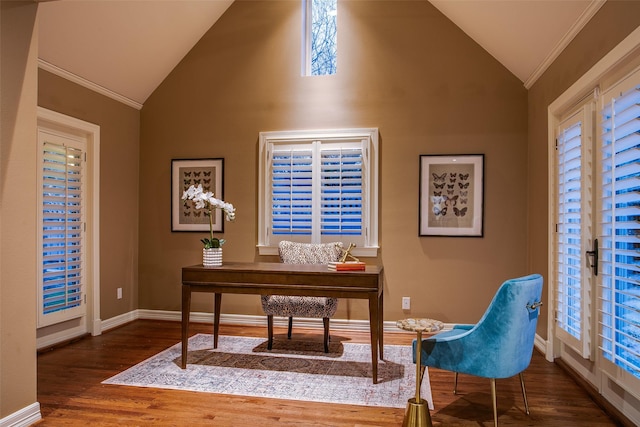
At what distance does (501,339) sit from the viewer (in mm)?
2312

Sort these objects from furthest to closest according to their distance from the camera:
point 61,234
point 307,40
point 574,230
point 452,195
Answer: point 307,40 < point 452,195 < point 61,234 < point 574,230

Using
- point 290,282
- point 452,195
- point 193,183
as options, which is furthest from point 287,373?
point 193,183

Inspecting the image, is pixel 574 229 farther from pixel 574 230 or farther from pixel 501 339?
pixel 501 339

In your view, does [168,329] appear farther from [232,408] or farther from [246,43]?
[246,43]

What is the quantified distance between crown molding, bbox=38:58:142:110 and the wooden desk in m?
2.24

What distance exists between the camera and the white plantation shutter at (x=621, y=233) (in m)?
2.32

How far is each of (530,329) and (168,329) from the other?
11.8 ft

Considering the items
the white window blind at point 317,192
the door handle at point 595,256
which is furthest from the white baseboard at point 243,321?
the door handle at point 595,256

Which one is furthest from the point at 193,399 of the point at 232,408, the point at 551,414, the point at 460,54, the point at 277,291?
the point at 460,54

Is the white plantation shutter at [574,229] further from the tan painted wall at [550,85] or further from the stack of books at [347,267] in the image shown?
the stack of books at [347,267]

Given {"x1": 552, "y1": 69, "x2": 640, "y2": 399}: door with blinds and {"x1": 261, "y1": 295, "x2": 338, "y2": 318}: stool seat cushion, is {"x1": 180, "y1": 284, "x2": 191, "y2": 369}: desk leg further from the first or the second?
{"x1": 552, "y1": 69, "x2": 640, "y2": 399}: door with blinds

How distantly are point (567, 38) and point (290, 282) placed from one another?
8.95 ft

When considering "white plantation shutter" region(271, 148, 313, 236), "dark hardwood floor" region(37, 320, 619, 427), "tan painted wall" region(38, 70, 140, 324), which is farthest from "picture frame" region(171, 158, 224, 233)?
"dark hardwood floor" region(37, 320, 619, 427)

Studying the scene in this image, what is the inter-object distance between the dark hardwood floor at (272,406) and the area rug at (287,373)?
12 cm
